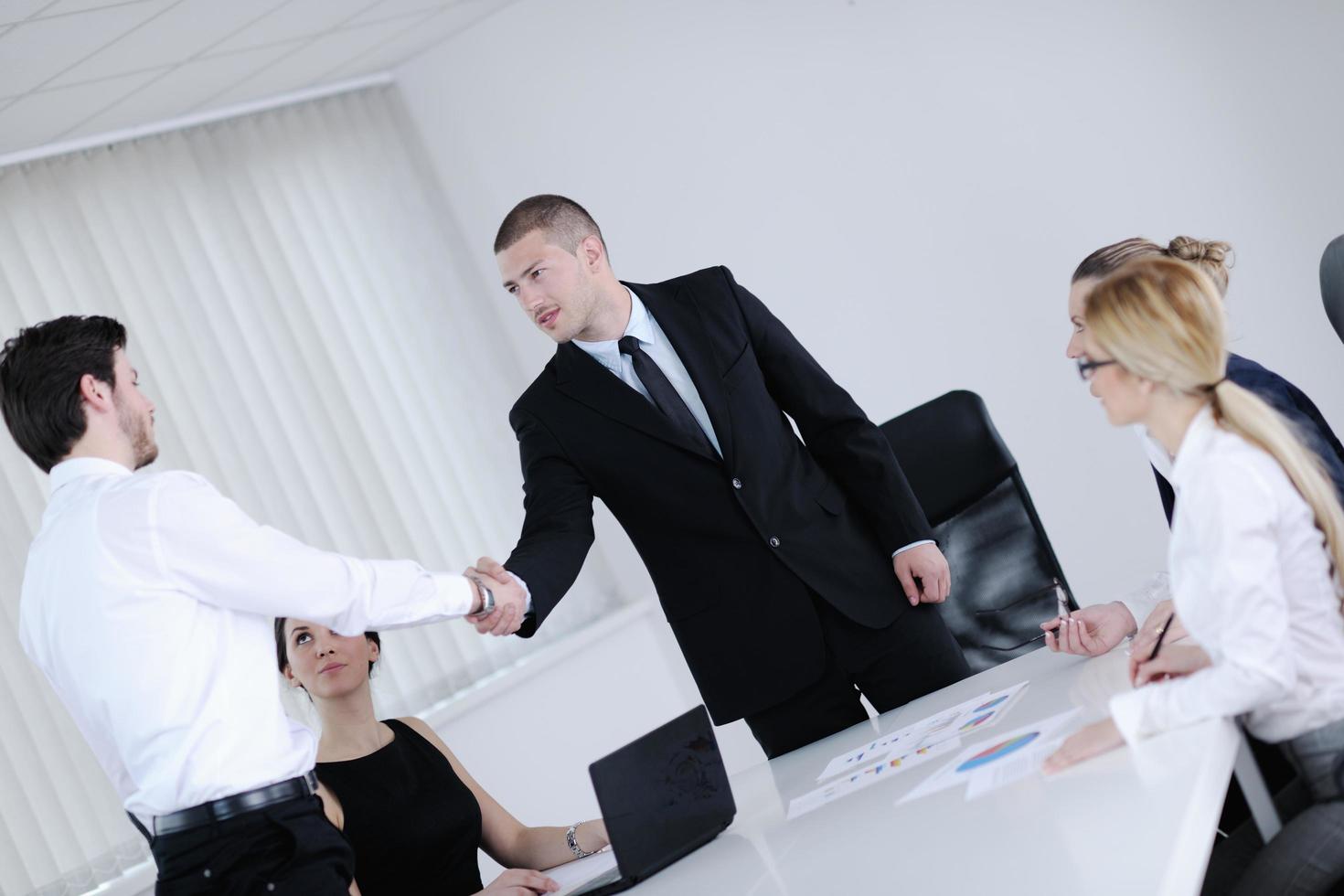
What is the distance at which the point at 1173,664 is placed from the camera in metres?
1.64

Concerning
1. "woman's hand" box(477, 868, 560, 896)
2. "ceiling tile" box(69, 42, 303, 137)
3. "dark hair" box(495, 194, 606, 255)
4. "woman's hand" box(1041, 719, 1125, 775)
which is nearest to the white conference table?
"woman's hand" box(1041, 719, 1125, 775)

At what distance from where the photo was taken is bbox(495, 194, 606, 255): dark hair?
8.97 feet

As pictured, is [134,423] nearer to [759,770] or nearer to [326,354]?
[759,770]

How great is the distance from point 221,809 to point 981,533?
1.74m

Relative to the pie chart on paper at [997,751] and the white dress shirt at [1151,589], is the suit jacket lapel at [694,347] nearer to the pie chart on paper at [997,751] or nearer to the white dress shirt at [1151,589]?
the white dress shirt at [1151,589]

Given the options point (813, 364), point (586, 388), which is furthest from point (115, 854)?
point (813, 364)

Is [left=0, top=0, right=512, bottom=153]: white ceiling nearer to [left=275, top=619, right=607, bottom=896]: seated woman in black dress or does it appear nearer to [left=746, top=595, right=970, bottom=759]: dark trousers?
[left=275, top=619, right=607, bottom=896]: seated woman in black dress

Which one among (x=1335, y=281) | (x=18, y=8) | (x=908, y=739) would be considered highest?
(x=18, y=8)

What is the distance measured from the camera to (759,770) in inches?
96.5

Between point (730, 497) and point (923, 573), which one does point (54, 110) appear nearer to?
point (730, 497)

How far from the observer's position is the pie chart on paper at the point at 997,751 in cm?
168

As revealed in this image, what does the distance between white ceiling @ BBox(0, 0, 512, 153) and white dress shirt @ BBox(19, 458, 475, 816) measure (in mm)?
1840

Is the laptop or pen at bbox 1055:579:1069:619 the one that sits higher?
the laptop

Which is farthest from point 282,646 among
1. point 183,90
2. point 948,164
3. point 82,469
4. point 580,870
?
point 948,164
